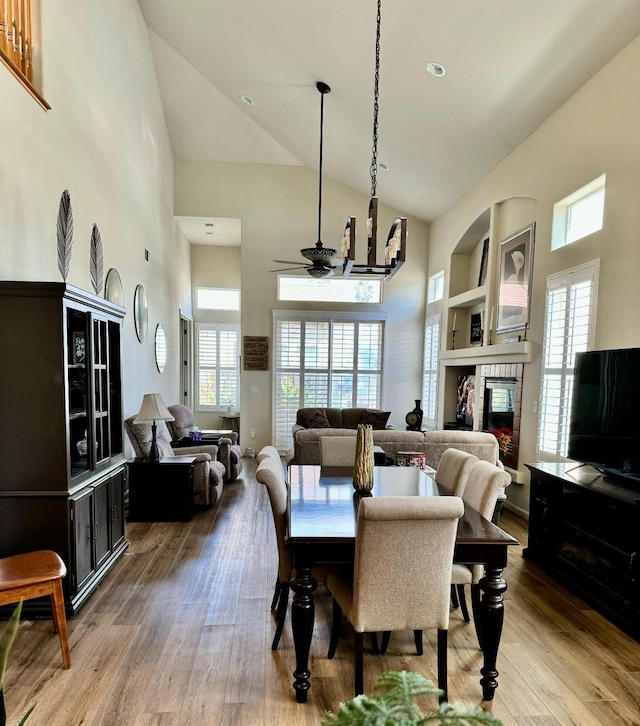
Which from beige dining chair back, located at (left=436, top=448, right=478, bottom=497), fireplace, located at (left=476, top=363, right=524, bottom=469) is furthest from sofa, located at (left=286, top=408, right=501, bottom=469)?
beige dining chair back, located at (left=436, top=448, right=478, bottom=497)

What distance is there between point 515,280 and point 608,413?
2123 millimetres

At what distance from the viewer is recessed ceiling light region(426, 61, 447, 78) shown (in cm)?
362

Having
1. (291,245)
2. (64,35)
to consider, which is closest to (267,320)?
(291,245)

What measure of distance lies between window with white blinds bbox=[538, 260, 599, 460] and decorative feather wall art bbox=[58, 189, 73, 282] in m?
4.27

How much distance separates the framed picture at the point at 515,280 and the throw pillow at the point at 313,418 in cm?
286

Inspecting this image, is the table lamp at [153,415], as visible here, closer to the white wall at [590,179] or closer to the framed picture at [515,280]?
the white wall at [590,179]

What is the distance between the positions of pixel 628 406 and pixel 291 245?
18.3ft

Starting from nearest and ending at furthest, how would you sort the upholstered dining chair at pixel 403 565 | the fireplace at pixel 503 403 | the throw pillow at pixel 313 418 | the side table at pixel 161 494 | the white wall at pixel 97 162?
1. the upholstered dining chair at pixel 403 565
2. the white wall at pixel 97 162
3. the side table at pixel 161 494
4. the fireplace at pixel 503 403
5. the throw pillow at pixel 313 418

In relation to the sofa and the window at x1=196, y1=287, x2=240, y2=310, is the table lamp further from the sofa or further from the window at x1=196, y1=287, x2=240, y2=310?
the window at x1=196, y1=287, x2=240, y2=310

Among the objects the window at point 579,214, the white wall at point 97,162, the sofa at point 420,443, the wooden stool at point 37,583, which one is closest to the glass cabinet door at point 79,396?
the white wall at point 97,162

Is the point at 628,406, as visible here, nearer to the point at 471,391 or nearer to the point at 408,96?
the point at 471,391

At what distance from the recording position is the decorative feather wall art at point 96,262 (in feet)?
12.2

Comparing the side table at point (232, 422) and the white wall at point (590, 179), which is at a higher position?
the white wall at point (590, 179)

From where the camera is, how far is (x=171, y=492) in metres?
4.04
